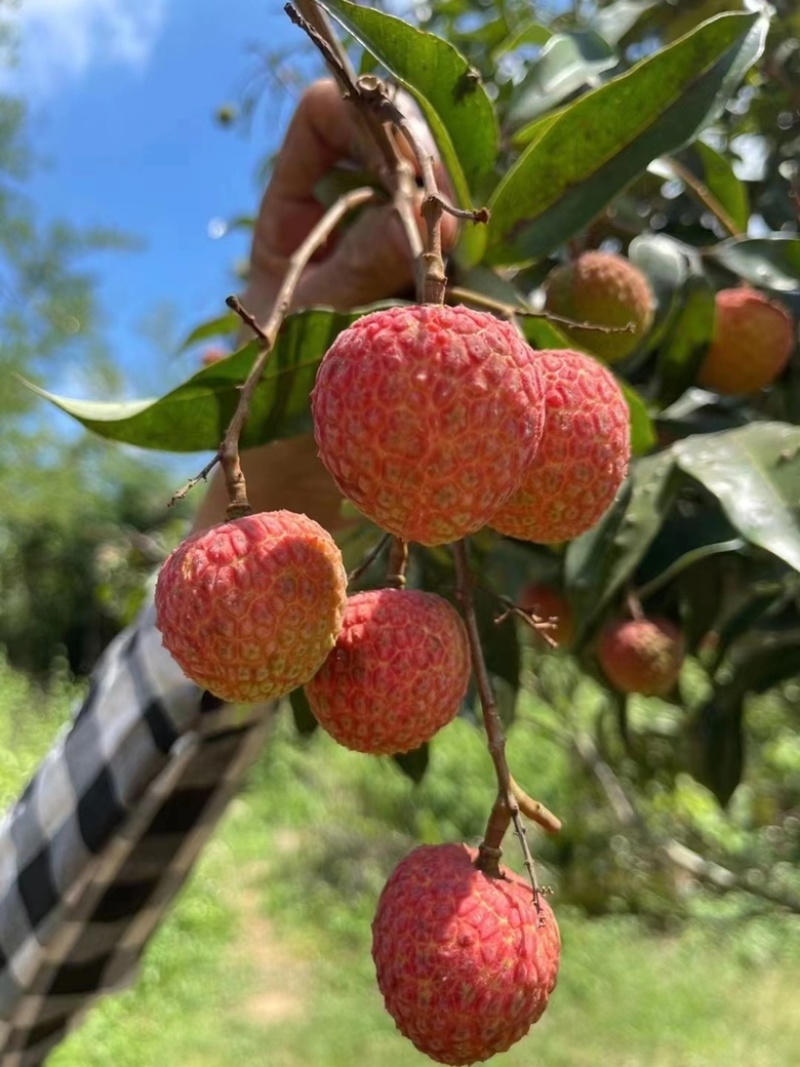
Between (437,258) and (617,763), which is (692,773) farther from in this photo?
(617,763)

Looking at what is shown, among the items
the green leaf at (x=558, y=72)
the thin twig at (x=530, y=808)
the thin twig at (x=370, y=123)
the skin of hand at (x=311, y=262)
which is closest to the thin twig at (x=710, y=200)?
the green leaf at (x=558, y=72)

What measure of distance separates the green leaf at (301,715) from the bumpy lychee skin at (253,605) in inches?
10.4

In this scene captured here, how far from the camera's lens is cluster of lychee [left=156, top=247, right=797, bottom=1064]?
16.2 inches

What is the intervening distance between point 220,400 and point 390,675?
0.22 m

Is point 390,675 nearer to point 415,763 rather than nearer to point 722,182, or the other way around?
point 415,763

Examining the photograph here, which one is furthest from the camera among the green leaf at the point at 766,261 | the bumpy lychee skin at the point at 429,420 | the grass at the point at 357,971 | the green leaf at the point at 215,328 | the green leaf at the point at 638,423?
the grass at the point at 357,971

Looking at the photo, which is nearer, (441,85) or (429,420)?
(429,420)

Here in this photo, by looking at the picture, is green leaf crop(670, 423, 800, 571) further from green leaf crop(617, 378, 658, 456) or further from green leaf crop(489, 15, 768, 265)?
green leaf crop(489, 15, 768, 265)

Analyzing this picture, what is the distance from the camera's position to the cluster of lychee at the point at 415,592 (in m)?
0.41

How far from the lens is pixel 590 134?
1.93ft

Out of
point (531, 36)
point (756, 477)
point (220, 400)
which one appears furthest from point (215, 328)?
point (756, 477)

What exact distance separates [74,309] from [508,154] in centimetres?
823

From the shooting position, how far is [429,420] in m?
0.41

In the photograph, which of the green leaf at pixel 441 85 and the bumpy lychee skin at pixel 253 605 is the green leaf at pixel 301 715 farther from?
the green leaf at pixel 441 85
